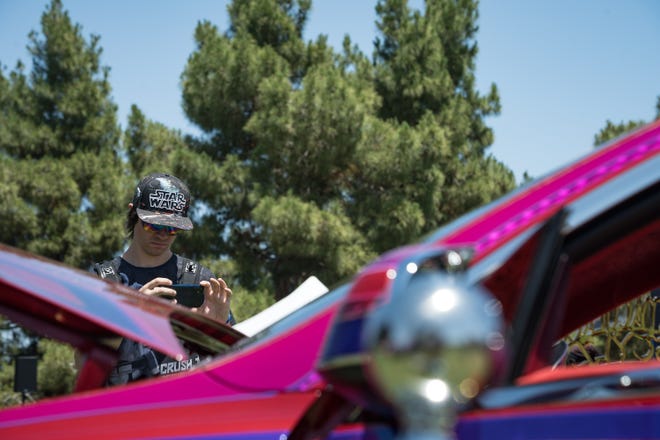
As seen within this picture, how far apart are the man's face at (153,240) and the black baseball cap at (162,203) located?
45mm

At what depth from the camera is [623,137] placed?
1.50 m

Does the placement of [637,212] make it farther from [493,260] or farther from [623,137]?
[493,260]

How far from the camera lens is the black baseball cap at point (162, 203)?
351cm

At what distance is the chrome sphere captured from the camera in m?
0.87

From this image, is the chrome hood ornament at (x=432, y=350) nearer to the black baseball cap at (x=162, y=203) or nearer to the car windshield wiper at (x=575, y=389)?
the car windshield wiper at (x=575, y=389)

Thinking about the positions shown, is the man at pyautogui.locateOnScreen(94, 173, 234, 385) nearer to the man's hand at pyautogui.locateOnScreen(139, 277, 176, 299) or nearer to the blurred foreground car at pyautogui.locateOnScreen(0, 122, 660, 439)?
the man's hand at pyautogui.locateOnScreen(139, 277, 176, 299)

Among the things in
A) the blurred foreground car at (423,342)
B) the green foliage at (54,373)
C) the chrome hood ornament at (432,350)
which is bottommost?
the chrome hood ornament at (432,350)

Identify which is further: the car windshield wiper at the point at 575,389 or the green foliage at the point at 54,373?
the green foliage at the point at 54,373

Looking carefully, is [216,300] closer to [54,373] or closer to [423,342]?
[423,342]

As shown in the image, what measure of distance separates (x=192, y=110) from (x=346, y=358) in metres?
22.7

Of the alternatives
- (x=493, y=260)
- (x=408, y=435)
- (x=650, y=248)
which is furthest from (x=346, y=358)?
(x=650, y=248)

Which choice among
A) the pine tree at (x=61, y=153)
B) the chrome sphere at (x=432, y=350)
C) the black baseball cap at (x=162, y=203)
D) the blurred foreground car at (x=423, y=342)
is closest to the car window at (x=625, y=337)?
the blurred foreground car at (x=423, y=342)

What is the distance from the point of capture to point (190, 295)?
10.3 ft

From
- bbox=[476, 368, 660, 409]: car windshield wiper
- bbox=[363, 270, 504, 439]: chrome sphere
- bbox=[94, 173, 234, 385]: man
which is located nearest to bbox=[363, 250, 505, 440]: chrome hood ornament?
bbox=[363, 270, 504, 439]: chrome sphere
